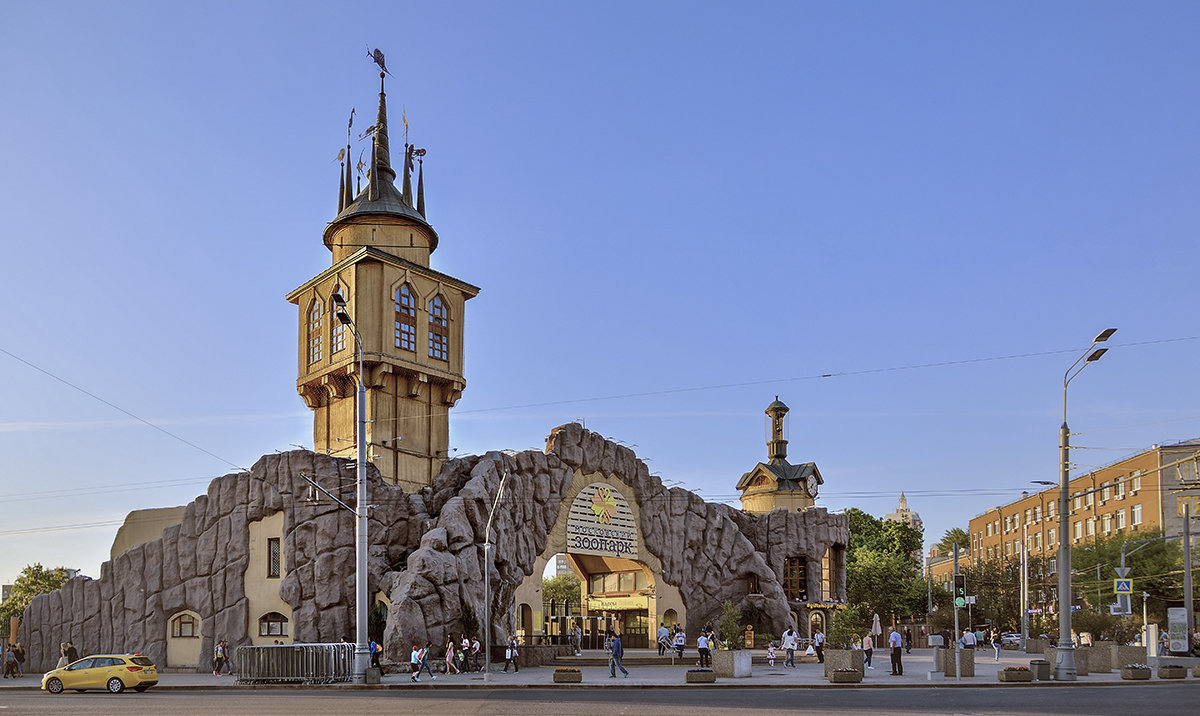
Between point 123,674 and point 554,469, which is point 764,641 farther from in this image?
point 123,674

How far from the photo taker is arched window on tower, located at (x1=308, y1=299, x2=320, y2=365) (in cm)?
5546

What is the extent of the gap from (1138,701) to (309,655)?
75.5 ft

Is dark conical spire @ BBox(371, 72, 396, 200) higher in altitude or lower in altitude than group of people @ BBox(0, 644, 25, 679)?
higher

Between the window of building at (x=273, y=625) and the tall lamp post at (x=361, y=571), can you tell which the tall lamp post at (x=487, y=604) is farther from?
the window of building at (x=273, y=625)

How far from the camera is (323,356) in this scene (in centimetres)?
5450

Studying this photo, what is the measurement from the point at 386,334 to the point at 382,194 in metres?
8.53

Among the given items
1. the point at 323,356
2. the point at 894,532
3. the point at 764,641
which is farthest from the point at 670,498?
the point at 894,532

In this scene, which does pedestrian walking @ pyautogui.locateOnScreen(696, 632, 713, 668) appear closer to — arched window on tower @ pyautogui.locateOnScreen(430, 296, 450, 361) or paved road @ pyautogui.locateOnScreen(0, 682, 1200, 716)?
paved road @ pyautogui.locateOnScreen(0, 682, 1200, 716)

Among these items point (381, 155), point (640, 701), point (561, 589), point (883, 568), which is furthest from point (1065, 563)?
point (561, 589)

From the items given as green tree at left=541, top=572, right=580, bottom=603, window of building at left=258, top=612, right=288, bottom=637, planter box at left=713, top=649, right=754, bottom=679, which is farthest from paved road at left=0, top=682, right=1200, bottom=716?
green tree at left=541, top=572, right=580, bottom=603

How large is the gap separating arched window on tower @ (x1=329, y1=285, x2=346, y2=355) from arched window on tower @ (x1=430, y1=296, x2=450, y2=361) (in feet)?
15.1

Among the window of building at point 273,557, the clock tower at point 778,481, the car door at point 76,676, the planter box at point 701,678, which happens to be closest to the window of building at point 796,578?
the clock tower at point 778,481

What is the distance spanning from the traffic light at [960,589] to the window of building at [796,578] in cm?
3681

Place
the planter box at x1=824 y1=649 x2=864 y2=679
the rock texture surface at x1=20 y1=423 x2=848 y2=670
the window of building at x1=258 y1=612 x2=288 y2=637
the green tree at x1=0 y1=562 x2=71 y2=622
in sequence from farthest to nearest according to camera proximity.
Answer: the green tree at x1=0 y1=562 x2=71 y2=622 → the window of building at x1=258 y1=612 x2=288 y2=637 → the rock texture surface at x1=20 y1=423 x2=848 y2=670 → the planter box at x1=824 y1=649 x2=864 y2=679
